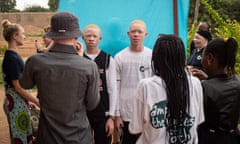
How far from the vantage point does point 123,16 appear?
421 centimetres

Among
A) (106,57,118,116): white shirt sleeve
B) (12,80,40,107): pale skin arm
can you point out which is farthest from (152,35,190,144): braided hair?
(12,80,40,107): pale skin arm

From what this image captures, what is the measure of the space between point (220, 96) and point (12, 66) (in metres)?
2.07

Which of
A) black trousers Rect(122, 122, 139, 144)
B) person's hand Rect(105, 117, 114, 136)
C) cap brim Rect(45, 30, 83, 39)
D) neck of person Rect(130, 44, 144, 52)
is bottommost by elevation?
black trousers Rect(122, 122, 139, 144)

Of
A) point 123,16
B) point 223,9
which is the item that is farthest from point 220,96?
point 223,9

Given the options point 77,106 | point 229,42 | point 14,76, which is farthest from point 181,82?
point 14,76

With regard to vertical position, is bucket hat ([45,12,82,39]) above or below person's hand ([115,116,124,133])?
above

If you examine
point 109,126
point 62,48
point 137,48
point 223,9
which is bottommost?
point 109,126

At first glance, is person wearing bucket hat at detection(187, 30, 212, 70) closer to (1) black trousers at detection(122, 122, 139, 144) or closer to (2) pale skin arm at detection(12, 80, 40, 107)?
(1) black trousers at detection(122, 122, 139, 144)

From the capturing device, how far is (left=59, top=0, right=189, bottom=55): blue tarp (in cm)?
416

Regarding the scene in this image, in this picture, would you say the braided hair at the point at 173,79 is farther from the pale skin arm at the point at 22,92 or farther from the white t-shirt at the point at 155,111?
the pale skin arm at the point at 22,92

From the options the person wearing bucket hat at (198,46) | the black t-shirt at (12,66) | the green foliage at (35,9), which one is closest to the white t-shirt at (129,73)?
the black t-shirt at (12,66)

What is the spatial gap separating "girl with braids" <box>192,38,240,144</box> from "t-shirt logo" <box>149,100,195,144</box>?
27cm

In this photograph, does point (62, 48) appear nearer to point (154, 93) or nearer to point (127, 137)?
point (154, 93)

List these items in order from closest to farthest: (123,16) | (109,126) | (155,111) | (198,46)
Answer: (155,111) < (109,126) < (123,16) < (198,46)
